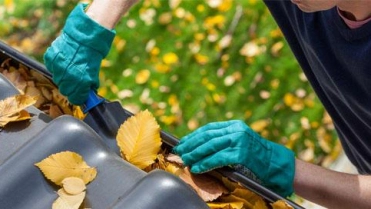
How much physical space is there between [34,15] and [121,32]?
544 mm

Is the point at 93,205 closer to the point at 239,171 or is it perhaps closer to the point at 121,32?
the point at 239,171

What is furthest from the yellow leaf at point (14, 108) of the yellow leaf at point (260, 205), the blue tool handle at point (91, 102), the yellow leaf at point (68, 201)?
the yellow leaf at point (260, 205)

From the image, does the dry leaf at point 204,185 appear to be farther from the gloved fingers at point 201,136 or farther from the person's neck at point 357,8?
the person's neck at point 357,8

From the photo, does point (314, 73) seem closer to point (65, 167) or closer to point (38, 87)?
point (38, 87)

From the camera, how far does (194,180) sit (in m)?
1.41

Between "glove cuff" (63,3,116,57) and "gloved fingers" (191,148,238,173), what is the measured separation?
0.49 meters

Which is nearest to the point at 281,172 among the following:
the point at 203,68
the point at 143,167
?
the point at 143,167

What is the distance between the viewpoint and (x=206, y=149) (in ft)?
4.83

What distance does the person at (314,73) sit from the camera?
1.51 m

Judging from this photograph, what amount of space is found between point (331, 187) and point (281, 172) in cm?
16

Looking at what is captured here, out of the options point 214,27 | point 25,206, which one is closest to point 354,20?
point 25,206

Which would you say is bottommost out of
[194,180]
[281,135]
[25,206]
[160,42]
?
[281,135]

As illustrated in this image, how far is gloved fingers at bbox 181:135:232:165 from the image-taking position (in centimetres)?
144

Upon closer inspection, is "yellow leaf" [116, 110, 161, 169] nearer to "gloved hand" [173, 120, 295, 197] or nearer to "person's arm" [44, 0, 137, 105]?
"gloved hand" [173, 120, 295, 197]
